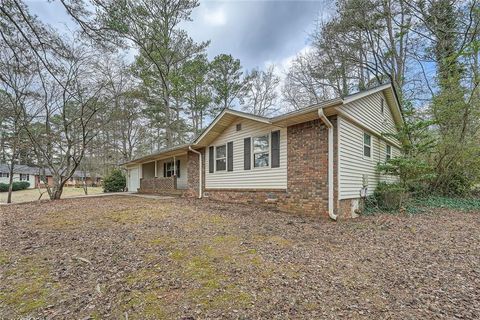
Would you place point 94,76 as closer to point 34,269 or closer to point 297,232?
point 34,269

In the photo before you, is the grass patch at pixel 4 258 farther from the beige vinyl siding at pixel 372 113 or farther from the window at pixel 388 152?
the window at pixel 388 152

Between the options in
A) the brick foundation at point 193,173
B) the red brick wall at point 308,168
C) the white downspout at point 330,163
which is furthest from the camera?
the brick foundation at point 193,173

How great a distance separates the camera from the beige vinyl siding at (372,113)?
7766mm

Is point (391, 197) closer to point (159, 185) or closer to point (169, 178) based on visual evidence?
point (169, 178)

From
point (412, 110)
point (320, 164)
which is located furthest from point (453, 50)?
point (320, 164)

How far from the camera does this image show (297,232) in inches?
215

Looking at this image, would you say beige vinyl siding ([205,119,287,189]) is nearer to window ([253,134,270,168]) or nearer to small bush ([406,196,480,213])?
window ([253,134,270,168])

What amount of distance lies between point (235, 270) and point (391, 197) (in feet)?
24.5

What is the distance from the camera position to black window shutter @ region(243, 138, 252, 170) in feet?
31.1

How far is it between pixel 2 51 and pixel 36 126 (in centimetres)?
1182

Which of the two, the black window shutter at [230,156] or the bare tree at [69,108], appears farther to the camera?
the bare tree at [69,108]

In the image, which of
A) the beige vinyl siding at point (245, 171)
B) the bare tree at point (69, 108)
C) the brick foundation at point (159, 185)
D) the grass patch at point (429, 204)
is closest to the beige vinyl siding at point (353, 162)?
the grass patch at point (429, 204)

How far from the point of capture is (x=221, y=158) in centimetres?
1095

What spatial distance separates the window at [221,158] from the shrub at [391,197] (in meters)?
6.25
